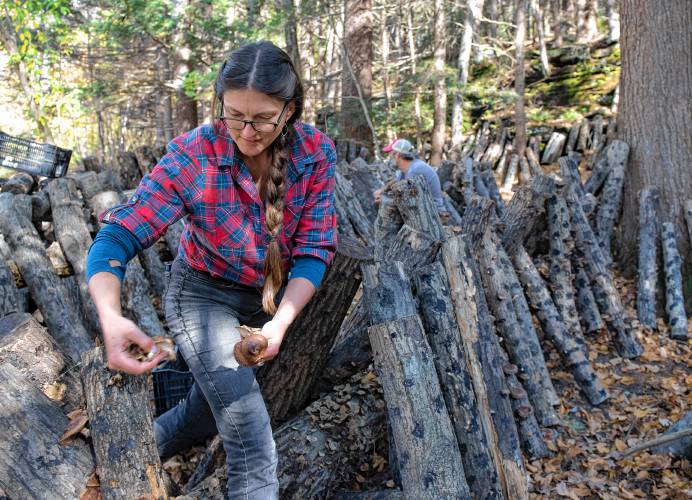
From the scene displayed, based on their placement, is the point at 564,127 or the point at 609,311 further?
the point at 564,127

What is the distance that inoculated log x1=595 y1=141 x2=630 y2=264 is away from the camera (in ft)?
19.9

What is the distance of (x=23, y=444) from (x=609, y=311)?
4.67m

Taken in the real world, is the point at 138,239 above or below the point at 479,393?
above

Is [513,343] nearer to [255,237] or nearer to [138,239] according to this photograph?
[255,237]

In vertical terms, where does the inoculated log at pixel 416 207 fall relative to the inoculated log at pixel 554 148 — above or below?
below

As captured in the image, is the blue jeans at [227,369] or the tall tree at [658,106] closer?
the blue jeans at [227,369]

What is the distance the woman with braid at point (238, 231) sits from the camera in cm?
177

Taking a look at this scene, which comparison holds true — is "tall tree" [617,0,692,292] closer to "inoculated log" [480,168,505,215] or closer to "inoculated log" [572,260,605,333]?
"inoculated log" [572,260,605,333]

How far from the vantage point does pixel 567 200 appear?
17.4 ft

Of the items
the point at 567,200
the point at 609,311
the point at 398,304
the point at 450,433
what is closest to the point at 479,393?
the point at 450,433

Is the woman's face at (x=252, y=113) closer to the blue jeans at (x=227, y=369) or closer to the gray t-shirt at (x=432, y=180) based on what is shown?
the blue jeans at (x=227, y=369)

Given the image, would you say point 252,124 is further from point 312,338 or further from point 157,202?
point 312,338

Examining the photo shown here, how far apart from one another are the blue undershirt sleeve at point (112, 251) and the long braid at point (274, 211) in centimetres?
48

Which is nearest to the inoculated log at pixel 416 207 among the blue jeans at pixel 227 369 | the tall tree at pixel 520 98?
the blue jeans at pixel 227 369
